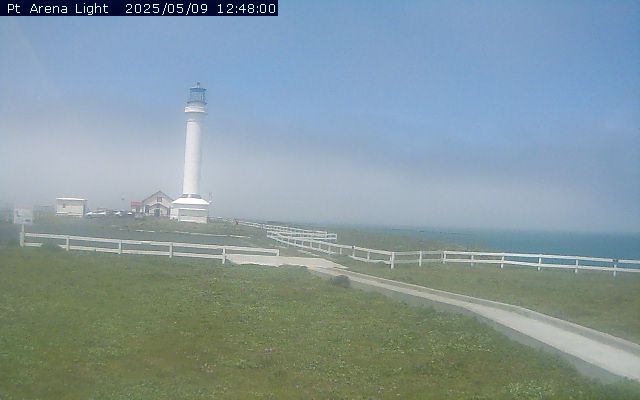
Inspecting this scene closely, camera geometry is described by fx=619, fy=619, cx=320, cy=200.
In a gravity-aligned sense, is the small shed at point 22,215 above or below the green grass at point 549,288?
above

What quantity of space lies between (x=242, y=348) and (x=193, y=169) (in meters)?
44.2

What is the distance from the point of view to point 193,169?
2103 inches

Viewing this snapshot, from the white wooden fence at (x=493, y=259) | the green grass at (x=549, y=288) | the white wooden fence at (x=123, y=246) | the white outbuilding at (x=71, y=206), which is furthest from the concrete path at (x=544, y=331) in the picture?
the white outbuilding at (x=71, y=206)

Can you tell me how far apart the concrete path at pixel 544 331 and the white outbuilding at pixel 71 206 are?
18.2 metres

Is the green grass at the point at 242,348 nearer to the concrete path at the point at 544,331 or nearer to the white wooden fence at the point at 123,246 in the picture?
Answer: the concrete path at the point at 544,331

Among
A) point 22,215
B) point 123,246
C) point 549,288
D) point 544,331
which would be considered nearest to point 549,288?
point 549,288

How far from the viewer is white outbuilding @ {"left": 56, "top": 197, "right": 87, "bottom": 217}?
31.9 metres

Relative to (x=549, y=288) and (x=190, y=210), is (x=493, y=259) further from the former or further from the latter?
(x=190, y=210)

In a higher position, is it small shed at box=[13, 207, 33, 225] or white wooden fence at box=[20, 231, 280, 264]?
small shed at box=[13, 207, 33, 225]

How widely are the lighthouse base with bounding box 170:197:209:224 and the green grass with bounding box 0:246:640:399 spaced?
3451cm

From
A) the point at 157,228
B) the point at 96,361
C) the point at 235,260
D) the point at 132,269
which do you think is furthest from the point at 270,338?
the point at 157,228

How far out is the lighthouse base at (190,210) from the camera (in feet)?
167

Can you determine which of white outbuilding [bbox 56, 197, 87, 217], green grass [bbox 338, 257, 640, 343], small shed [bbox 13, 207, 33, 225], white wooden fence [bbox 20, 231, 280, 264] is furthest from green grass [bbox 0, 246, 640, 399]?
white outbuilding [bbox 56, 197, 87, 217]

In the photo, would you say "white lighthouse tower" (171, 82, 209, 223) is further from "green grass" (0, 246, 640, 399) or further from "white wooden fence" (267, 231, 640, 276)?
"green grass" (0, 246, 640, 399)
